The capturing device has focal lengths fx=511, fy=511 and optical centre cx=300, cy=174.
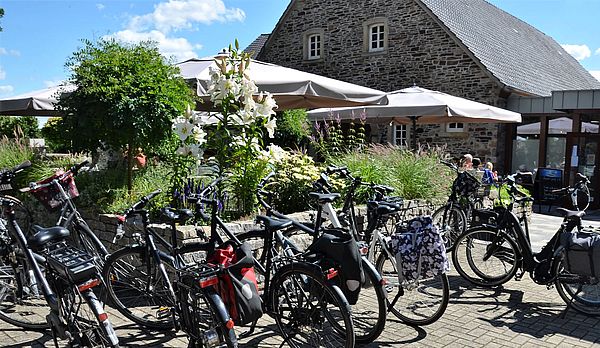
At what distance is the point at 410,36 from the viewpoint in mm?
16594

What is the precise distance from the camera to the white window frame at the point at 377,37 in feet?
57.2

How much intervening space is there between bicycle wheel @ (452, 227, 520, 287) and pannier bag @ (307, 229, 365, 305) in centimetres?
226

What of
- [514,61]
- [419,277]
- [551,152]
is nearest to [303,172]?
[419,277]

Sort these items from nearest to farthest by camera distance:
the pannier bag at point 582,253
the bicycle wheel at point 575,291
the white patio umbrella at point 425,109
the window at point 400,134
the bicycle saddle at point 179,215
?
the bicycle saddle at point 179,215, the pannier bag at point 582,253, the bicycle wheel at point 575,291, the white patio umbrella at point 425,109, the window at point 400,134

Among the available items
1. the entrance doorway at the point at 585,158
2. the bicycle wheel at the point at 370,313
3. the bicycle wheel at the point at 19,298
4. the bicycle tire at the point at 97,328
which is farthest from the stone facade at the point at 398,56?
the bicycle tire at the point at 97,328

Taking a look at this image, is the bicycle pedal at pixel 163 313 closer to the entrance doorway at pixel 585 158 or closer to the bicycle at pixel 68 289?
the bicycle at pixel 68 289

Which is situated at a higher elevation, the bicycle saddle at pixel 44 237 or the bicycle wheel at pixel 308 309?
the bicycle saddle at pixel 44 237

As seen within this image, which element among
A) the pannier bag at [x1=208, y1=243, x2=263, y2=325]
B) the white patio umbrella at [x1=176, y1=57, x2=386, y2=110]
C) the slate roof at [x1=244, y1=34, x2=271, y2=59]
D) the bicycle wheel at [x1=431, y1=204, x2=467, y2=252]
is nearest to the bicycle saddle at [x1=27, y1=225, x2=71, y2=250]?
the pannier bag at [x1=208, y1=243, x2=263, y2=325]

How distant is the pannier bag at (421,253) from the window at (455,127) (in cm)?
1222

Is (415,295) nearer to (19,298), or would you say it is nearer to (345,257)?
(345,257)

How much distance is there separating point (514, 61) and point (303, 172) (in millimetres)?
14236

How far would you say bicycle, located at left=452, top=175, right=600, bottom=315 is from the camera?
4.58m

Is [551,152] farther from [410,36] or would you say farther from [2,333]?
[2,333]

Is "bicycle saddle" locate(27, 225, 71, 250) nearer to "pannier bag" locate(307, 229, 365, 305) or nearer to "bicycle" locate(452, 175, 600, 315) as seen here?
"pannier bag" locate(307, 229, 365, 305)
